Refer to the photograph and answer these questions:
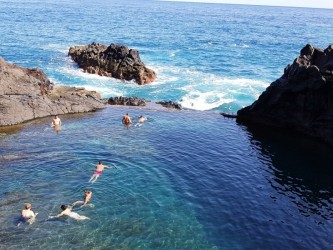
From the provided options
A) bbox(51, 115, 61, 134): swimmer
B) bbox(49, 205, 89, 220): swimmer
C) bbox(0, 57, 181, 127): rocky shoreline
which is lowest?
bbox(49, 205, 89, 220): swimmer

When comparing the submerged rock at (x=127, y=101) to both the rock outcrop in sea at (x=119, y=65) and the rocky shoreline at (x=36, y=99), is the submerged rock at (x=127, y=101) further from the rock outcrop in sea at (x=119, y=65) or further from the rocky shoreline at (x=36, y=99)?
the rock outcrop in sea at (x=119, y=65)

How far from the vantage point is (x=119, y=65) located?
249 ft

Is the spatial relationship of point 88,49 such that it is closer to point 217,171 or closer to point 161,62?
point 161,62

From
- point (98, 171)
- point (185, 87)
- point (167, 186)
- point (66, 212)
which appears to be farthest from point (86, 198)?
point (185, 87)

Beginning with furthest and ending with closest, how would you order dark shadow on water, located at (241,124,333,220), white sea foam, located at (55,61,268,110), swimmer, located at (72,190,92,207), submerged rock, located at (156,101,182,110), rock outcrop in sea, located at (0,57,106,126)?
white sea foam, located at (55,61,268,110) → submerged rock, located at (156,101,182,110) → rock outcrop in sea, located at (0,57,106,126) → dark shadow on water, located at (241,124,333,220) → swimmer, located at (72,190,92,207)

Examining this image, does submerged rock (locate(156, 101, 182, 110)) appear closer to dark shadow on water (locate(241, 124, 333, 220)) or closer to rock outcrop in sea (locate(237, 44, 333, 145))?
rock outcrop in sea (locate(237, 44, 333, 145))

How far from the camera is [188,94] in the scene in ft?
229

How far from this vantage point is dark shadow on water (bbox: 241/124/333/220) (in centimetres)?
3320

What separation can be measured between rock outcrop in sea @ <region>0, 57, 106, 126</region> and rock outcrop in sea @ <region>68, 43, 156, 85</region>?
51.5 feet

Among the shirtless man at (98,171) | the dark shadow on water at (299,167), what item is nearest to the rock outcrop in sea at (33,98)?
the shirtless man at (98,171)

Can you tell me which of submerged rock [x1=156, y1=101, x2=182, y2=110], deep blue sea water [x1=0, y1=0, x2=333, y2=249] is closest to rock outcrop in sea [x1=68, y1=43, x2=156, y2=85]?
deep blue sea water [x1=0, y1=0, x2=333, y2=249]

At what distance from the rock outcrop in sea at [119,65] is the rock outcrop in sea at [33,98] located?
1570 centimetres

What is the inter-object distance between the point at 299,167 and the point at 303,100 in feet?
38.4

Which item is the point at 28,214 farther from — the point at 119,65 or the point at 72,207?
the point at 119,65
